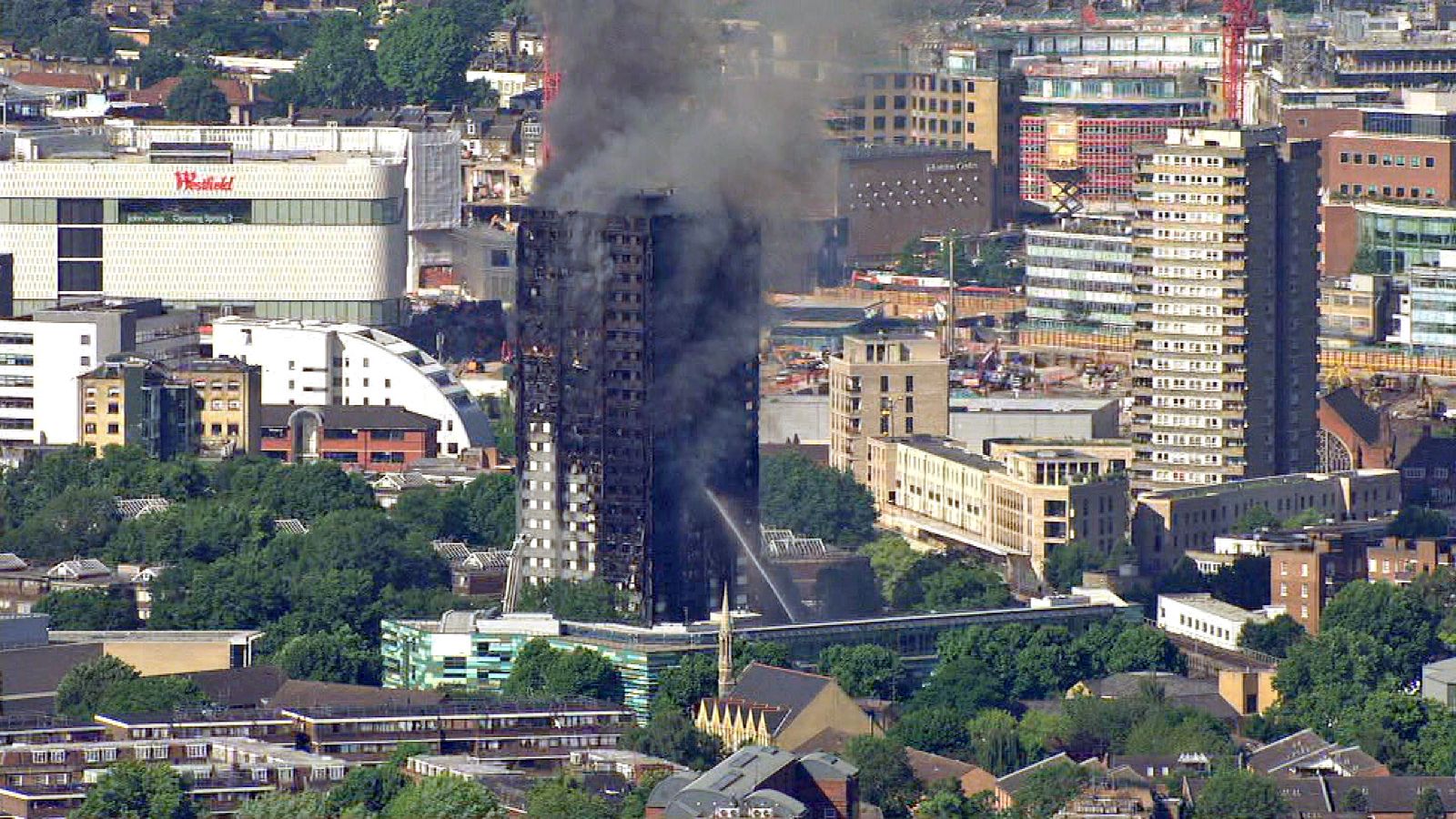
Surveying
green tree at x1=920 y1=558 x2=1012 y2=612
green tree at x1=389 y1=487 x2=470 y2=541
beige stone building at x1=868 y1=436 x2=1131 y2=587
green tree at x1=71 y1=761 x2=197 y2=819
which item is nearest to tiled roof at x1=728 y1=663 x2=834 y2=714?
green tree at x1=920 y1=558 x2=1012 y2=612

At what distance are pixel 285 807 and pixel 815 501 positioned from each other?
42.2m

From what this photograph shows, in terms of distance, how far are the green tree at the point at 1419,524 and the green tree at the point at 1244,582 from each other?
5.05 metres

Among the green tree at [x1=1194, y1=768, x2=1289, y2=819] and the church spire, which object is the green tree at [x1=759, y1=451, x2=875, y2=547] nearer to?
the church spire

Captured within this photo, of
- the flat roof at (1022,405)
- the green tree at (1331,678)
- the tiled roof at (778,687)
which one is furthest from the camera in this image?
the flat roof at (1022,405)

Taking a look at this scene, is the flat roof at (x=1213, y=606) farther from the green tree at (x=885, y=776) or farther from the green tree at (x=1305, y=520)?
the green tree at (x=885, y=776)

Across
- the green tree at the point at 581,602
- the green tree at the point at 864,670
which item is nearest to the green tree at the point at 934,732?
the green tree at the point at 864,670

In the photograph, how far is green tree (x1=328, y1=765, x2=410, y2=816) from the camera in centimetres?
12788

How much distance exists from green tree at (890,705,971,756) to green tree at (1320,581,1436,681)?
13.0m

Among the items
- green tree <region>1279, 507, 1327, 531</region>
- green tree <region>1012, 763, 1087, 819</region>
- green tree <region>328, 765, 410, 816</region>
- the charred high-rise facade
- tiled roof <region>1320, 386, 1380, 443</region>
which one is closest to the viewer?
green tree <region>328, 765, 410, 816</region>

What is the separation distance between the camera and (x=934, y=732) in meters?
137

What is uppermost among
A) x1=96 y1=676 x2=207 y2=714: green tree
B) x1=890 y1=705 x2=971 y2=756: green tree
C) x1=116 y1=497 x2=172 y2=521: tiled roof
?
x1=116 y1=497 x2=172 y2=521: tiled roof

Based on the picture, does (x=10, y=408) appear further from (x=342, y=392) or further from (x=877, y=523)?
(x=877, y=523)

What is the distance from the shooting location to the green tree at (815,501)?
539ft

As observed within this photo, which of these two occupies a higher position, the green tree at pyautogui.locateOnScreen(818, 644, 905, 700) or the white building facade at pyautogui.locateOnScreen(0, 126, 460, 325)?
the white building facade at pyautogui.locateOnScreen(0, 126, 460, 325)
